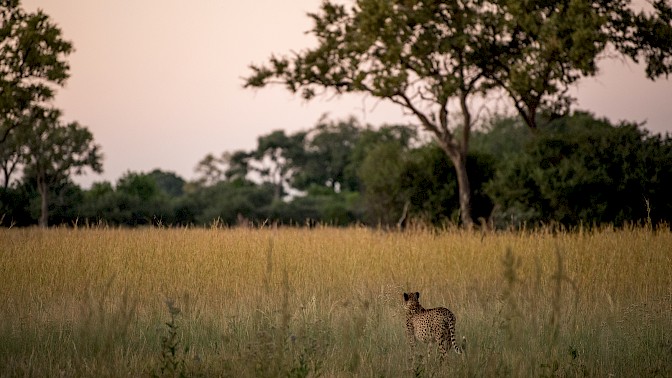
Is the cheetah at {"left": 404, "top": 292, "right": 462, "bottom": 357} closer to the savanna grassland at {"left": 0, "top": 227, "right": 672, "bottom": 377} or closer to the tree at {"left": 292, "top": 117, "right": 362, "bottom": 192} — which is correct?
the savanna grassland at {"left": 0, "top": 227, "right": 672, "bottom": 377}

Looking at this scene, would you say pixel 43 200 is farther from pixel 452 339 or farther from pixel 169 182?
pixel 169 182

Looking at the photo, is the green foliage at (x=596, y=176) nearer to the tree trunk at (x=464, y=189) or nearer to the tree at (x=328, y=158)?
the tree trunk at (x=464, y=189)

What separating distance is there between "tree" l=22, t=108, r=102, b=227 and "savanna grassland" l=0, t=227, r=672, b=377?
2537cm

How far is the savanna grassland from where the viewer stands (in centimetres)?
581

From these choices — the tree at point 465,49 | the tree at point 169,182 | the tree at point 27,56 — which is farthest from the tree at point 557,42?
the tree at point 169,182

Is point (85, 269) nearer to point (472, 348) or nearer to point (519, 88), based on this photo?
point (472, 348)

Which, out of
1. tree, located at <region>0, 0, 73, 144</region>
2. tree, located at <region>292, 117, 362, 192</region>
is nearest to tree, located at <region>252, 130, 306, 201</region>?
tree, located at <region>292, 117, 362, 192</region>

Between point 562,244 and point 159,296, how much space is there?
6.64 meters

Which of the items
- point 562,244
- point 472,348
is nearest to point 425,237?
point 562,244

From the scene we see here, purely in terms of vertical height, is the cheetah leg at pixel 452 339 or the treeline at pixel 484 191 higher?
the treeline at pixel 484 191

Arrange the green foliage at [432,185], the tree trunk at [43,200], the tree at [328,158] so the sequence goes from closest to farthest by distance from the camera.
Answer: the green foliage at [432,185], the tree trunk at [43,200], the tree at [328,158]

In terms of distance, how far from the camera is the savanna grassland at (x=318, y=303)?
5.81 metres

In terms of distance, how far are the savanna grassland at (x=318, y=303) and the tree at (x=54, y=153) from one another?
25.4 m

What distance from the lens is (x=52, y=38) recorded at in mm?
26422
